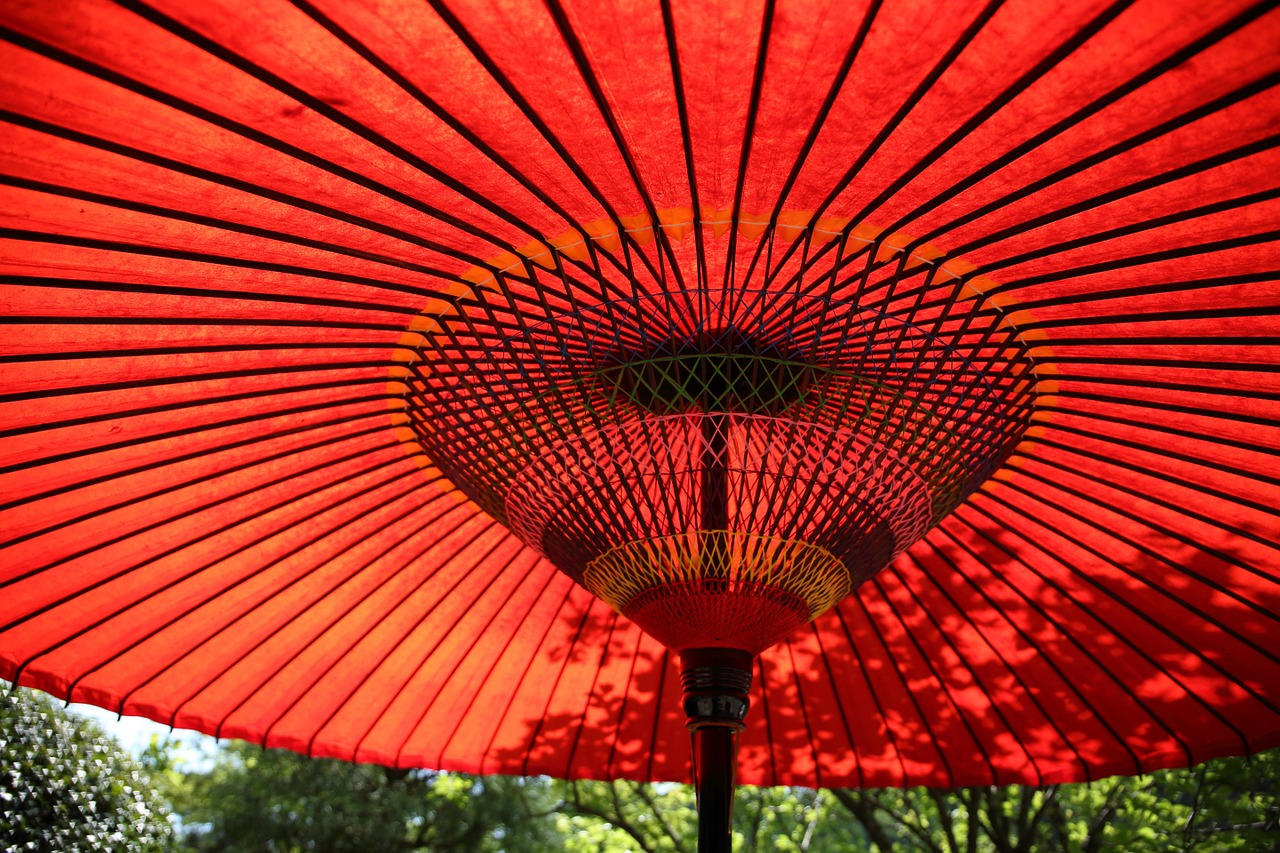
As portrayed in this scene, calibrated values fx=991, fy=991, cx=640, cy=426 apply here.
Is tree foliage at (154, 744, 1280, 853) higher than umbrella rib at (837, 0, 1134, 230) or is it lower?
higher

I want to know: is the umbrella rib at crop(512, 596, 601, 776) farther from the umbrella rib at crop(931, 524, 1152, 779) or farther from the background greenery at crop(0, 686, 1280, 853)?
the background greenery at crop(0, 686, 1280, 853)

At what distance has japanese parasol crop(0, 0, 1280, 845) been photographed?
1638mm

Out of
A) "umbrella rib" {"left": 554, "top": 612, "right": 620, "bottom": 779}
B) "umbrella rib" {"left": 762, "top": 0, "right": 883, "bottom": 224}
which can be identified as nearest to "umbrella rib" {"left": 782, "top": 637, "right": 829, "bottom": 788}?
"umbrella rib" {"left": 554, "top": 612, "right": 620, "bottom": 779}

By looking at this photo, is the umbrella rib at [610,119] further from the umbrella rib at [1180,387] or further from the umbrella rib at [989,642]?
the umbrella rib at [989,642]

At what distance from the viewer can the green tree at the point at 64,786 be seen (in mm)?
4707

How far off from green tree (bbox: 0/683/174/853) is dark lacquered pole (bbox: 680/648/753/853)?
364cm

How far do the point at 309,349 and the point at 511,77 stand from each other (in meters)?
1.10

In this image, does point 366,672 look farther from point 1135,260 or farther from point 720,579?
point 1135,260

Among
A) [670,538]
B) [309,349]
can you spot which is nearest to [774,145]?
[670,538]

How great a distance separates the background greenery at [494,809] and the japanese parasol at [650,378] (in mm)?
2669

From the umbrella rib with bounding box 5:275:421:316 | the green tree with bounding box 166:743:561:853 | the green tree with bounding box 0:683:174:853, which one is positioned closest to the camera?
the umbrella rib with bounding box 5:275:421:316

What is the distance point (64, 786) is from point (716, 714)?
4195 mm

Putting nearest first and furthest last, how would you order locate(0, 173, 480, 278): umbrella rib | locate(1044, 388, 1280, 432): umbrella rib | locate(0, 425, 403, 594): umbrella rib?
locate(0, 173, 480, 278): umbrella rib → locate(1044, 388, 1280, 432): umbrella rib → locate(0, 425, 403, 594): umbrella rib

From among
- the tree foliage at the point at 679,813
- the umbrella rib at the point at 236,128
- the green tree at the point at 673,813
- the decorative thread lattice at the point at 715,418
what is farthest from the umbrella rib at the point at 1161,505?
the tree foliage at the point at 679,813
